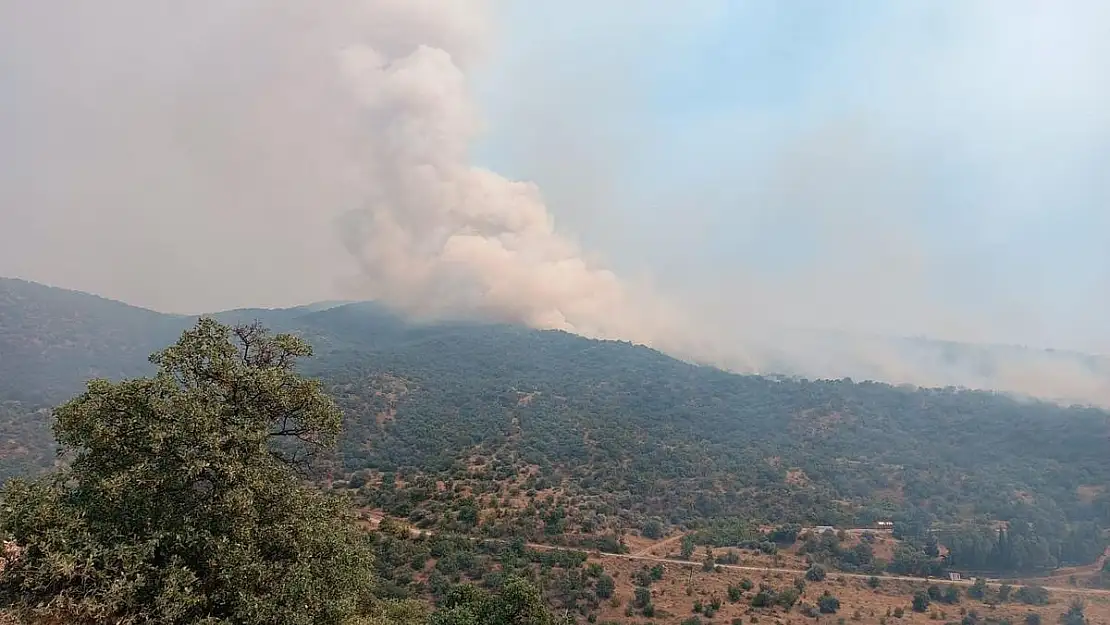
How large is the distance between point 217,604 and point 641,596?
40262 millimetres

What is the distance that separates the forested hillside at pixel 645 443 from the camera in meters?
68.6

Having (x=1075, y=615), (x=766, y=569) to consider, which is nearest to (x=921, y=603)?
(x=1075, y=615)

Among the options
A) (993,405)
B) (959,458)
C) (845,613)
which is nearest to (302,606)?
(845,613)

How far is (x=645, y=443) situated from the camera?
101375 mm

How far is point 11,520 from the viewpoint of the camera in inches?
439

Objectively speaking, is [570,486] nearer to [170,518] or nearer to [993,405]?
[170,518]

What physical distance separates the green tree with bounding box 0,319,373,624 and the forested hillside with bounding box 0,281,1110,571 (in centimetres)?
4569

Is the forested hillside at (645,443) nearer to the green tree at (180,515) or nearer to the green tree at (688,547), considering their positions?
the green tree at (688,547)

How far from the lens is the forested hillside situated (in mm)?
68562

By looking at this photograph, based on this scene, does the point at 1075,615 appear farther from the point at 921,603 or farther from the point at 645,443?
the point at 645,443

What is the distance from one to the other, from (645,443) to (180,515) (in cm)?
9413

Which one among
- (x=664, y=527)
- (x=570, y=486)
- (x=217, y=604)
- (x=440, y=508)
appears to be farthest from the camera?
(x=570, y=486)

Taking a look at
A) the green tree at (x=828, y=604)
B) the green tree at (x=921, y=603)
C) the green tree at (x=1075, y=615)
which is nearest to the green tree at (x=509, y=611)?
the green tree at (x=828, y=604)

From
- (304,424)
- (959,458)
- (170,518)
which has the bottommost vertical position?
(959,458)
